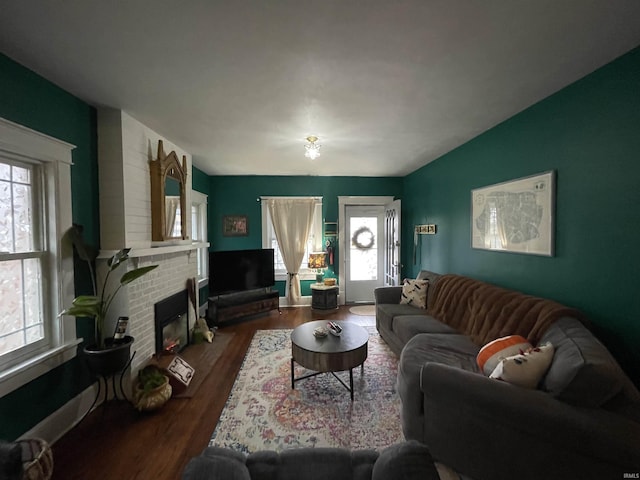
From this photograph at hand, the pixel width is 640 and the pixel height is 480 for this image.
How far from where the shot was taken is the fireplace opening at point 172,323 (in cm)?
281

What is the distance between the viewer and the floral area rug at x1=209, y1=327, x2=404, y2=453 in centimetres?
185

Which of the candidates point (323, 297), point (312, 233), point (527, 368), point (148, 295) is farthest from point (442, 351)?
point (312, 233)

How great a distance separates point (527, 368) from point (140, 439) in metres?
2.61

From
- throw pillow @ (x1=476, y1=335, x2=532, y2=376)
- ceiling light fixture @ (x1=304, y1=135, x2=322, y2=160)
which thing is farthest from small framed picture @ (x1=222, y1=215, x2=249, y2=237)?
throw pillow @ (x1=476, y1=335, x2=532, y2=376)

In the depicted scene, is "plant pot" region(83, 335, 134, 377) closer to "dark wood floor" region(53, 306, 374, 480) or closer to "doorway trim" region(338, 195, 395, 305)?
"dark wood floor" region(53, 306, 374, 480)

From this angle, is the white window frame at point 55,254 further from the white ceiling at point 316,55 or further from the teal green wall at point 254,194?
the teal green wall at point 254,194

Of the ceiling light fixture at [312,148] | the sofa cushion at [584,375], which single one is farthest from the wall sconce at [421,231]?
the sofa cushion at [584,375]

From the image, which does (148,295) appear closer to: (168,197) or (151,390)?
(151,390)

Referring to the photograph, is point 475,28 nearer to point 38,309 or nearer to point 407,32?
point 407,32

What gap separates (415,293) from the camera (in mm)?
3486

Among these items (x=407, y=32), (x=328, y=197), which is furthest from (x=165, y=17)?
(x=328, y=197)

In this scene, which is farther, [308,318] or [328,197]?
[328,197]

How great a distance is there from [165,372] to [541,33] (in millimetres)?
3658

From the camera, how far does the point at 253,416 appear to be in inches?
82.4
